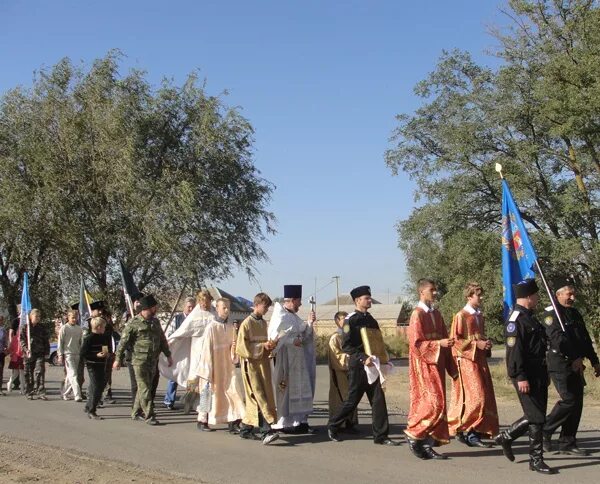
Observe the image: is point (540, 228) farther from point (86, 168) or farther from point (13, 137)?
point (13, 137)

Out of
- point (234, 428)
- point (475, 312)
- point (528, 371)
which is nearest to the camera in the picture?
point (528, 371)

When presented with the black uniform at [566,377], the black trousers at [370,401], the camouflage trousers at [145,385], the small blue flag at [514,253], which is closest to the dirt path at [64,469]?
the camouflage trousers at [145,385]

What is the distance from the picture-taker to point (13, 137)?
2528 cm

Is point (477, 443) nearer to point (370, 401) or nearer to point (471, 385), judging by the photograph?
point (471, 385)

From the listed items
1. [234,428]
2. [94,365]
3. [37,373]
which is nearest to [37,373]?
[37,373]

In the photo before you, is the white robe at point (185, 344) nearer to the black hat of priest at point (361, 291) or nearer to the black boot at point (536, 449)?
the black hat of priest at point (361, 291)

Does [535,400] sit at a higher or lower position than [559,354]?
lower

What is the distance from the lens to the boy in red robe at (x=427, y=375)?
7477 mm

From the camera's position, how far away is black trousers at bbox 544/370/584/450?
742cm

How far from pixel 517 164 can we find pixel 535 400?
14.1 m

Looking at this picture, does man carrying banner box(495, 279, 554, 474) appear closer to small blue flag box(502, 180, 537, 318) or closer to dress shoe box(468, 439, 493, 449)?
dress shoe box(468, 439, 493, 449)

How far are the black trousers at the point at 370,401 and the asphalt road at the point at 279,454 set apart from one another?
23cm

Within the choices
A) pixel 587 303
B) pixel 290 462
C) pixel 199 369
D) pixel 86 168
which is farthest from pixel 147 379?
pixel 86 168

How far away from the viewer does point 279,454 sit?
8023mm
